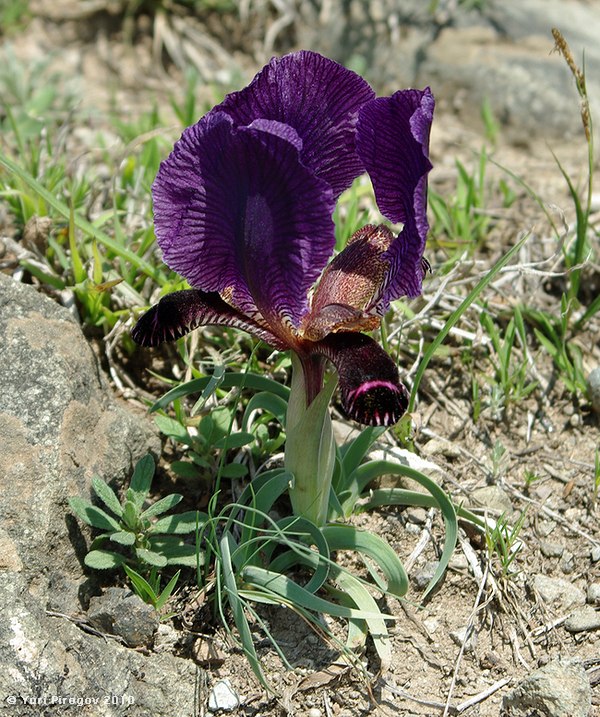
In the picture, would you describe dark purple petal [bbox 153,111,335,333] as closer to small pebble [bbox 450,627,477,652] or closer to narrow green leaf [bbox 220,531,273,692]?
narrow green leaf [bbox 220,531,273,692]

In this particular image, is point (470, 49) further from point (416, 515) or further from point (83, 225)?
point (416, 515)

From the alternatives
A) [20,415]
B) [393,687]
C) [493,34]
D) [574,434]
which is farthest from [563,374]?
[493,34]

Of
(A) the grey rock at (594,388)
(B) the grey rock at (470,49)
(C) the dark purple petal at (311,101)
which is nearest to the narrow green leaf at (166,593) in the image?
(C) the dark purple petal at (311,101)

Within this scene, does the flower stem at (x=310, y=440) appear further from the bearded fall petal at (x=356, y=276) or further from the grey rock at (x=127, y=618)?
the grey rock at (x=127, y=618)

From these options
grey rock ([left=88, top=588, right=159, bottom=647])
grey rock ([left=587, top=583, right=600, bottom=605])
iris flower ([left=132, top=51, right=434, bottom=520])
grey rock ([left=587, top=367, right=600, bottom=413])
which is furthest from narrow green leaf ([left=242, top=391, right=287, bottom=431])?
grey rock ([left=587, top=367, right=600, bottom=413])

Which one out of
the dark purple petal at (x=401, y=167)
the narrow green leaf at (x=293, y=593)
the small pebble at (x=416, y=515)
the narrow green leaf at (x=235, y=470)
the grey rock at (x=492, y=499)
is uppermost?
the dark purple petal at (x=401, y=167)

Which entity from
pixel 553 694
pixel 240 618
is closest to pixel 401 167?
pixel 240 618

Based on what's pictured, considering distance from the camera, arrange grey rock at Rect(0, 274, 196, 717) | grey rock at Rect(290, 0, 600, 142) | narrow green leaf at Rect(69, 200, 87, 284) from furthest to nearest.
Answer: grey rock at Rect(290, 0, 600, 142) < narrow green leaf at Rect(69, 200, 87, 284) < grey rock at Rect(0, 274, 196, 717)

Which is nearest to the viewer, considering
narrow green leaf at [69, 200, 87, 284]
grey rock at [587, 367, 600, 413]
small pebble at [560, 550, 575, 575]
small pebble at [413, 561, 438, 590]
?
small pebble at [413, 561, 438, 590]
